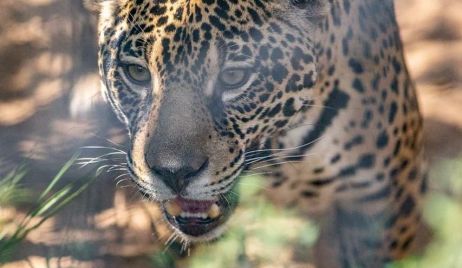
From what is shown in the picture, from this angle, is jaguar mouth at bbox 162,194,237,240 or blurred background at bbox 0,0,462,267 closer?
jaguar mouth at bbox 162,194,237,240

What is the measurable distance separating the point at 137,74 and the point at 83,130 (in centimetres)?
151

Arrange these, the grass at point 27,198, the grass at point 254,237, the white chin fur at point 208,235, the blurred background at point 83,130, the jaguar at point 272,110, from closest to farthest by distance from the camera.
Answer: the grass at point 254,237, the jaguar at point 272,110, the white chin fur at point 208,235, the grass at point 27,198, the blurred background at point 83,130

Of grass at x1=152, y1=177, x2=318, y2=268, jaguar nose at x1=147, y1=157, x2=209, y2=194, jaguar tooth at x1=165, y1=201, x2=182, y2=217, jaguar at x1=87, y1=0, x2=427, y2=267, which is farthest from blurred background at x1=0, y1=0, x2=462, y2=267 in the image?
jaguar nose at x1=147, y1=157, x2=209, y2=194

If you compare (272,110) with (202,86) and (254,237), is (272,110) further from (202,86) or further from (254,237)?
(254,237)

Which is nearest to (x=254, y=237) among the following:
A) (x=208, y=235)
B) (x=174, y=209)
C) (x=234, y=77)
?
(x=208, y=235)

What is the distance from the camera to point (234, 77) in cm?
281

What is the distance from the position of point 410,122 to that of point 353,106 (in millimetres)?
315

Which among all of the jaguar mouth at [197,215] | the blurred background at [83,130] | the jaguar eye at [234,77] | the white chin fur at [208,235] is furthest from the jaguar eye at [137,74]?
the blurred background at [83,130]

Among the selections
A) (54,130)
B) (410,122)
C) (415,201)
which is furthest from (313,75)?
(54,130)

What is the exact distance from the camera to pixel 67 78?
15.3ft

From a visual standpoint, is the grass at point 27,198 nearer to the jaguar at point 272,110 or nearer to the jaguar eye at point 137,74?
the jaguar at point 272,110

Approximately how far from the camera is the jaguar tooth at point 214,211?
2984 mm

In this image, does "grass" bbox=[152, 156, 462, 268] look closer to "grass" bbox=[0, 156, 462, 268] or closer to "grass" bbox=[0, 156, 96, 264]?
"grass" bbox=[0, 156, 462, 268]

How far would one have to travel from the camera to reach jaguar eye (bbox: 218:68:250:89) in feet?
9.14
